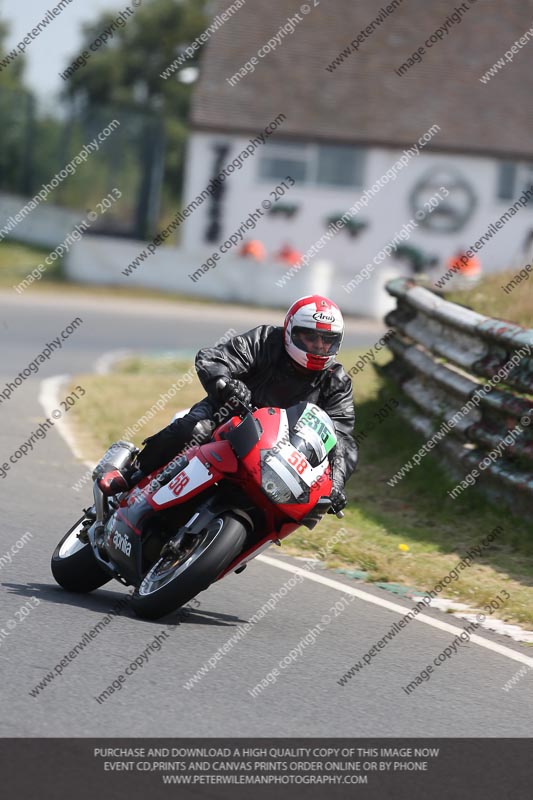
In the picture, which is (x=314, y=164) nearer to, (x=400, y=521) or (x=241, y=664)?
(x=400, y=521)

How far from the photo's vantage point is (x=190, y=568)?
6430mm

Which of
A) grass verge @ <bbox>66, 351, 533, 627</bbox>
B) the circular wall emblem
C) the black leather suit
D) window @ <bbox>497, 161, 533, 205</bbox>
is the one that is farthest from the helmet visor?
window @ <bbox>497, 161, 533, 205</bbox>

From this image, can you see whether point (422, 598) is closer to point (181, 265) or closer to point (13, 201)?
point (181, 265)

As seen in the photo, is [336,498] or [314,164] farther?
[314,164]

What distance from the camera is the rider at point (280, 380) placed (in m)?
6.98

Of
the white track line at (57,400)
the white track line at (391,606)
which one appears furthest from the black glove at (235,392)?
Answer: the white track line at (57,400)

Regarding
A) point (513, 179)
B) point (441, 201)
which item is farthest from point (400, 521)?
point (513, 179)

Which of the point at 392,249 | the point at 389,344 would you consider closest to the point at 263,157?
the point at 392,249

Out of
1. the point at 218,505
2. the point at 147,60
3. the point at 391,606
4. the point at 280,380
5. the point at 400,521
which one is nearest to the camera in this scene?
the point at 218,505

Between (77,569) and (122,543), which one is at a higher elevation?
(122,543)

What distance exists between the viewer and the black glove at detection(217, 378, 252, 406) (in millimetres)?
6770

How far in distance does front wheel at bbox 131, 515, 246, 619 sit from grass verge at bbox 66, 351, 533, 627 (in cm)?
216

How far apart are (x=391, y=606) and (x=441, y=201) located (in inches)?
1282

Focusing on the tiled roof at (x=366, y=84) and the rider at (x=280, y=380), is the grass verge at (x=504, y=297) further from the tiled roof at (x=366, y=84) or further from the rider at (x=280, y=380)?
the tiled roof at (x=366, y=84)
